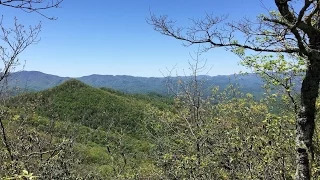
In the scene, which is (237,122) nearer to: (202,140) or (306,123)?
(202,140)

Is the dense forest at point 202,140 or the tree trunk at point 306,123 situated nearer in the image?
the tree trunk at point 306,123

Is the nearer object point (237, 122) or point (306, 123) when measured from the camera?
point (306, 123)

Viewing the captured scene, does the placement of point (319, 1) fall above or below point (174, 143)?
above

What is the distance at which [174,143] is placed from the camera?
14.6 meters

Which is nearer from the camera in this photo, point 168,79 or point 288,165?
point 288,165

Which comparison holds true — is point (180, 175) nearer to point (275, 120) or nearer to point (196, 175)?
point (196, 175)

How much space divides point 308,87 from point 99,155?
132ft

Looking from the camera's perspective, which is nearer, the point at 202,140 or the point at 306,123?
the point at 306,123

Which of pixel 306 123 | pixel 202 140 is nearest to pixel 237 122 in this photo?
pixel 202 140

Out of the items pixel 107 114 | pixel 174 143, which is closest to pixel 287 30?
pixel 174 143

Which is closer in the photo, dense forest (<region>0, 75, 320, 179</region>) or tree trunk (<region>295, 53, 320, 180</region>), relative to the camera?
tree trunk (<region>295, 53, 320, 180</region>)

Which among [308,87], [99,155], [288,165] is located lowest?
[99,155]

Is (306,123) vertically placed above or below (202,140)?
above

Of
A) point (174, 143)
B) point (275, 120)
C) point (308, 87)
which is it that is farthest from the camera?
point (174, 143)
